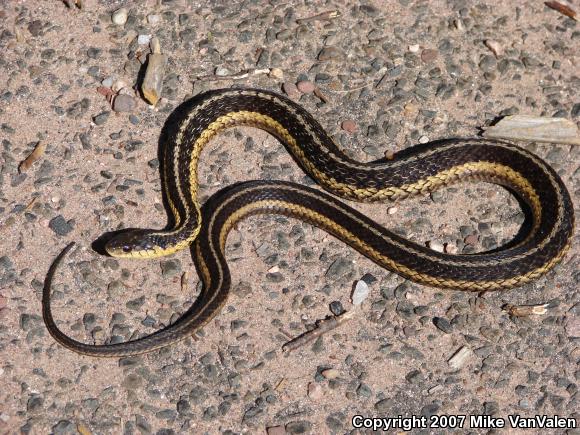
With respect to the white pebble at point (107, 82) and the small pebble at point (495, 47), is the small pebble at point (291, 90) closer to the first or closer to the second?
the white pebble at point (107, 82)

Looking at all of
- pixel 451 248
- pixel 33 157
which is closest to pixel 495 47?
pixel 451 248

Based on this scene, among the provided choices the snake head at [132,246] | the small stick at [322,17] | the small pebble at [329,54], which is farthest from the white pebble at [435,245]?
the small stick at [322,17]

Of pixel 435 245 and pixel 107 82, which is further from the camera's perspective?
pixel 107 82

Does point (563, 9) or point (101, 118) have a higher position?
point (101, 118)

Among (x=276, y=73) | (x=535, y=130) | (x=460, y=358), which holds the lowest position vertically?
(x=460, y=358)

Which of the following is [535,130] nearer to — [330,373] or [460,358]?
[460,358]

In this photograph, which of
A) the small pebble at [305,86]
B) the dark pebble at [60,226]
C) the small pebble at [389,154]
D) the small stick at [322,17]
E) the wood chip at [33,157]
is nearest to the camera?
the dark pebble at [60,226]
